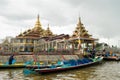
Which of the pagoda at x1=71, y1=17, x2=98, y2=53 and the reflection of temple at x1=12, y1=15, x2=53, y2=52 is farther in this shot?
the reflection of temple at x1=12, y1=15, x2=53, y2=52

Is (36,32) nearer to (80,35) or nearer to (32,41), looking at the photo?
(32,41)

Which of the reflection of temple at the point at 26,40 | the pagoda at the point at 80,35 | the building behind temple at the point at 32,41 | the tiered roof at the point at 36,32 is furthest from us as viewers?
the tiered roof at the point at 36,32

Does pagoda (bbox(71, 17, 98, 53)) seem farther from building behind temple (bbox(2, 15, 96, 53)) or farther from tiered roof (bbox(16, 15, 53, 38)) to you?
tiered roof (bbox(16, 15, 53, 38))

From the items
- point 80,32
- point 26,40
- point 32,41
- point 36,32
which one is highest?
point 36,32

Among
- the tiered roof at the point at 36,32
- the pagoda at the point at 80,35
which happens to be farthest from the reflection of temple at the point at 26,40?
the pagoda at the point at 80,35

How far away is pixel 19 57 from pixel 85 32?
20.0 metres

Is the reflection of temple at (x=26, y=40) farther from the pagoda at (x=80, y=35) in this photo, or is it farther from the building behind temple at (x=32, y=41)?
the pagoda at (x=80, y=35)

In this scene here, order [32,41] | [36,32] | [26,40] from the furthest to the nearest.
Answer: [36,32] → [32,41] → [26,40]

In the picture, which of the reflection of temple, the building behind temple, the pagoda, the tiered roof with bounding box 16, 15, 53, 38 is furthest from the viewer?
the tiered roof with bounding box 16, 15, 53, 38

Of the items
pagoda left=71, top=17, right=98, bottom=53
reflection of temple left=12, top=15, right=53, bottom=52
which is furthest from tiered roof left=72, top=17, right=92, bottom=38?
reflection of temple left=12, top=15, right=53, bottom=52

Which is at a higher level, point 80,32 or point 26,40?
point 80,32

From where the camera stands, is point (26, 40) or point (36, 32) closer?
point (26, 40)

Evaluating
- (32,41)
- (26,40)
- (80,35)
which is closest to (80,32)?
(80,35)

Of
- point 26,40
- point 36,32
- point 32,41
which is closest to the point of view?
point 26,40
